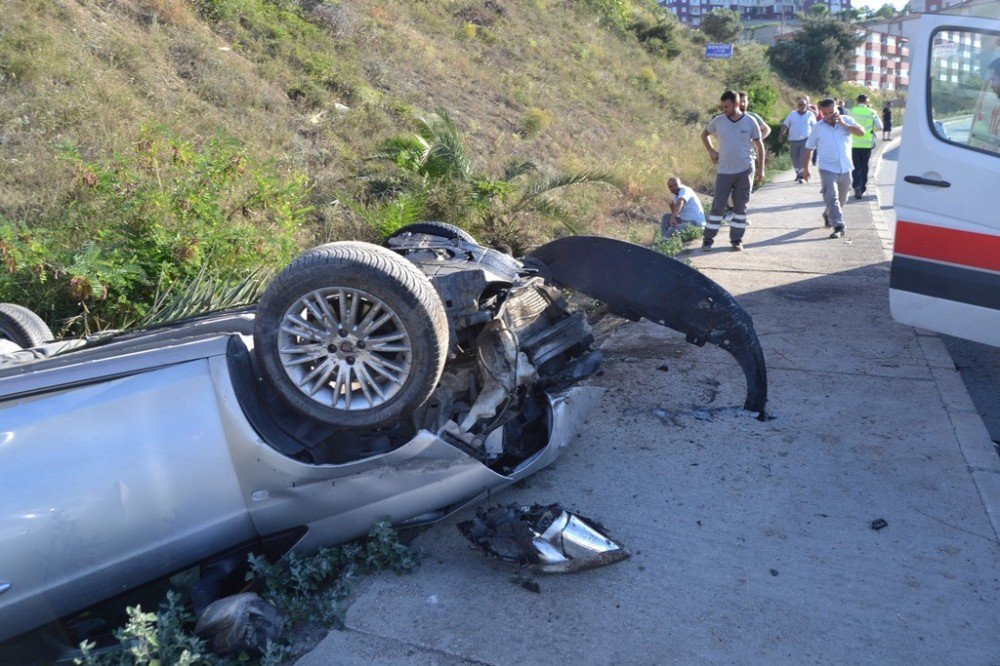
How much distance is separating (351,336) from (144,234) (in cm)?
367

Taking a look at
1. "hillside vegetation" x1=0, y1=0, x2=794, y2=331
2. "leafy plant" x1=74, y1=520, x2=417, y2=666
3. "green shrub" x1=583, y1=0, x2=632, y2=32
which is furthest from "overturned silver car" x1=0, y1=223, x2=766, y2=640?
"green shrub" x1=583, y1=0, x2=632, y2=32

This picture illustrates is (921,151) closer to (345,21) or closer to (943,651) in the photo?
(943,651)

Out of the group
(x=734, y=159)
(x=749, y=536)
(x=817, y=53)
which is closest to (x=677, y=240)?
(x=734, y=159)

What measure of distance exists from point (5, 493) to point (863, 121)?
13255 mm

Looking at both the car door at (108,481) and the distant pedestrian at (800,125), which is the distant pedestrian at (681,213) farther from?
the car door at (108,481)

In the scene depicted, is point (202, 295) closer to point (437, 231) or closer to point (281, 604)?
point (437, 231)

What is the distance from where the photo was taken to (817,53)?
46000 millimetres

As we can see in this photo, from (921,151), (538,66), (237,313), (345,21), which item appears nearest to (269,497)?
(237,313)

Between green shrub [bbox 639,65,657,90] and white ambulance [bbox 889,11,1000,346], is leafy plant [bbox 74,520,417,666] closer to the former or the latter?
white ambulance [bbox 889,11,1000,346]

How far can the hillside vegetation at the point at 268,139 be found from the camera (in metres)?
6.51

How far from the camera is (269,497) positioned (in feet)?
11.5

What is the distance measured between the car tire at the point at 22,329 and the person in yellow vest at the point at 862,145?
11536 millimetres

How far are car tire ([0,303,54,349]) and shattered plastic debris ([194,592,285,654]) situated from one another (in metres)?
2.26

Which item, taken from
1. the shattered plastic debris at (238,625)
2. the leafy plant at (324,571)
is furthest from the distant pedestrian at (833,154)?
the shattered plastic debris at (238,625)
